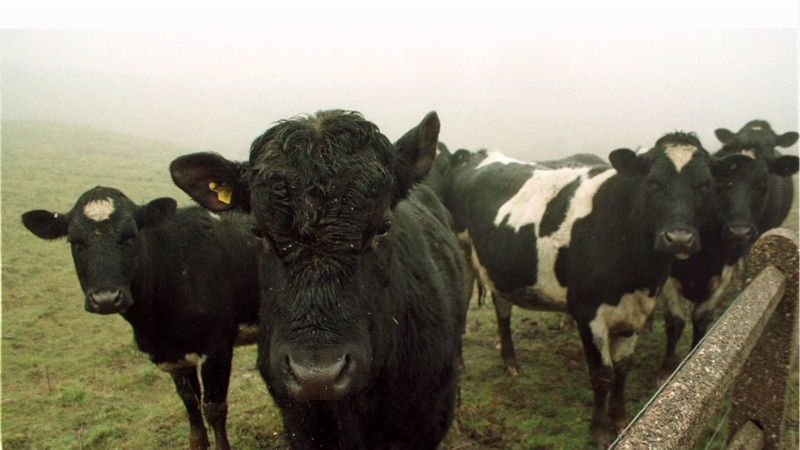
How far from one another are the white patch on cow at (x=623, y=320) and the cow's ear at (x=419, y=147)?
288 centimetres

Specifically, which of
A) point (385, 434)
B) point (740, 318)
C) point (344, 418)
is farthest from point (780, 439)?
point (344, 418)

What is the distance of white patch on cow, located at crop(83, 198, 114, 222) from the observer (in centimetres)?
442

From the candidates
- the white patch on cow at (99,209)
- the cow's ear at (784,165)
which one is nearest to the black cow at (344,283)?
the white patch on cow at (99,209)

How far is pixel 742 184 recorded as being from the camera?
5.72 metres

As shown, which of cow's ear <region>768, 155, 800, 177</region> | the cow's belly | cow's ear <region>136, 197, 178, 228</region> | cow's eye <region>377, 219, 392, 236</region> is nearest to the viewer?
cow's eye <region>377, 219, 392, 236</region>

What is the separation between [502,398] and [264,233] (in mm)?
4270

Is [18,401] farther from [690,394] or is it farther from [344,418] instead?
[690,394]

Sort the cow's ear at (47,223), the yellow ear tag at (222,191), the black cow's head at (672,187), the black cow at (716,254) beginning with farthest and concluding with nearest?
the black cow at (716,254) → the cow's ear at (47,223) → the black cow's head at (672,187) → the yellow ear tag at (222,191)

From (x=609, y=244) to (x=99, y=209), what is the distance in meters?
4.73

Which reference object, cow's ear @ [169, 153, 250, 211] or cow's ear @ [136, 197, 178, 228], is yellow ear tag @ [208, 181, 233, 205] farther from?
cow's ear @ [136, 197, 178, 228]

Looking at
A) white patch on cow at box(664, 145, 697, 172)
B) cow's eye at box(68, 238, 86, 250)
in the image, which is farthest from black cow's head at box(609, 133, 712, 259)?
cow's eye at box(68, 238, 86, 250)

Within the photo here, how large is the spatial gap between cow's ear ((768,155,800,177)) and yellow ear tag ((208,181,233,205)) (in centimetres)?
643

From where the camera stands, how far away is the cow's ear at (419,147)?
2.62 metres

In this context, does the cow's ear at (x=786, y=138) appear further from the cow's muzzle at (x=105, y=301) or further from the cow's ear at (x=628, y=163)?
the cow's muzzle at (x=105, y=301)
